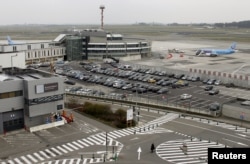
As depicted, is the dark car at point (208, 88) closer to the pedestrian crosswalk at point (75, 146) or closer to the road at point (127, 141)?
the road at point (127, 141)

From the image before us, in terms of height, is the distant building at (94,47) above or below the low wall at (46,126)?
above

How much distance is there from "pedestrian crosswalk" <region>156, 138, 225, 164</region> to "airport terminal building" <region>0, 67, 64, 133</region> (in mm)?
14502

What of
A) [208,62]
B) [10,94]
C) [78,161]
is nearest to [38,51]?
[208,62]

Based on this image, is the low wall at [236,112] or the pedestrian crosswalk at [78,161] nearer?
the pedestrian crosswalk at [78,161]

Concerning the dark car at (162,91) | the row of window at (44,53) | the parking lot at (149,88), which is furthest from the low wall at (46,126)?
the row of window at (44,53)

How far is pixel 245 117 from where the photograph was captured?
4106cm

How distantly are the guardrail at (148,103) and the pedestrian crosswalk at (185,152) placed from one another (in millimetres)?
11479

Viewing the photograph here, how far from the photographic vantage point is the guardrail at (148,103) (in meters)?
44.7

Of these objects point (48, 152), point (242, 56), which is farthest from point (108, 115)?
point (242, 56)

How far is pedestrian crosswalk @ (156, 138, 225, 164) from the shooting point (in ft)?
93.1

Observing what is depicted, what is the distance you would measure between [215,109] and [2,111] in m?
27.1

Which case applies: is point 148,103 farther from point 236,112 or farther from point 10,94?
point 10,94

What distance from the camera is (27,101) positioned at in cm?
3659

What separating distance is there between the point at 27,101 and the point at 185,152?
1837 centimetres
